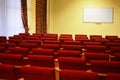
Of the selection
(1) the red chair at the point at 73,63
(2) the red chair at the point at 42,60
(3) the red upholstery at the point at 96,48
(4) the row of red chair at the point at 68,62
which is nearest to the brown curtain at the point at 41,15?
(3) the red upholstery at the point at 96,48

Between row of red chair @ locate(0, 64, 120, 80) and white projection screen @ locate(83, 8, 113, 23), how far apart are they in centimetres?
997

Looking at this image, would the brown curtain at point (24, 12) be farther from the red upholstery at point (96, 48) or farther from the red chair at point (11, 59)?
the red chair at point (11, 59)

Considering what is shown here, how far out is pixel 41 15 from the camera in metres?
12.4

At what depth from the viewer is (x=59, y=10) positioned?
13961 millimetres

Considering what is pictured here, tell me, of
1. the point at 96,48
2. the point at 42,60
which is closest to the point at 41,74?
the point at 42,60

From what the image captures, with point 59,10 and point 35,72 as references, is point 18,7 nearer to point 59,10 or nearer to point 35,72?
point 59,10

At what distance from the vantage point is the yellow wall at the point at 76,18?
43.3 feet

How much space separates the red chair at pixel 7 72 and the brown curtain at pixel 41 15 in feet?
28.3

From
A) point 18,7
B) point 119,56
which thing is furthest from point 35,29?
point 119,56

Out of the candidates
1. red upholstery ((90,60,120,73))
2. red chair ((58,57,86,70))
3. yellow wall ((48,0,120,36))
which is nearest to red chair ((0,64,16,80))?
red chair ((58,57,86,70))

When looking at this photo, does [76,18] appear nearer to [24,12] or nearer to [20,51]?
[24,12]

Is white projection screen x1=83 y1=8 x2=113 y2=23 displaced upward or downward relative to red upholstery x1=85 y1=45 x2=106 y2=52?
upward

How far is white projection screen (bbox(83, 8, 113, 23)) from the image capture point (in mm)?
13188

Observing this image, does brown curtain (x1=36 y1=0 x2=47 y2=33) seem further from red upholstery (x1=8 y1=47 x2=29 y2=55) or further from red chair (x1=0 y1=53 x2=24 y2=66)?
red chair (x1=0 y1=53 x2=24 y2=66)
